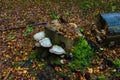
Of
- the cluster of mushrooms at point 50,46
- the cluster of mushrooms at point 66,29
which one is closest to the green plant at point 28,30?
the cluster of mushrooms at point 66,29

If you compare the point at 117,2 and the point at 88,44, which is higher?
the point at 117,2

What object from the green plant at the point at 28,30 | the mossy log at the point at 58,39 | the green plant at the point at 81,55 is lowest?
the green plant at the point at 81,55

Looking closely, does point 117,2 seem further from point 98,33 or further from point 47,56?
point 47,56

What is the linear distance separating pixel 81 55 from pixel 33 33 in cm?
284

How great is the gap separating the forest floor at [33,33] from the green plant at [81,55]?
0.67ft

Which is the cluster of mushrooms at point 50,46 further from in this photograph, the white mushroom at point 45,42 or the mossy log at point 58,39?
the mossy log at point 58,39

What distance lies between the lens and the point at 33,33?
8.99 meters

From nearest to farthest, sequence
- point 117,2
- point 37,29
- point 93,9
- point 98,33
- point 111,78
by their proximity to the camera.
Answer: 1. point 111,78
2. point 98,33
3. point 37,29
4. point 93,9
5. point 117,2

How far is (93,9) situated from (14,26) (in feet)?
16.0

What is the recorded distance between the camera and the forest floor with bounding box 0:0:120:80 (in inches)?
254

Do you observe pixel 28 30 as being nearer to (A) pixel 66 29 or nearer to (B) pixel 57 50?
(A) pixel 66 29

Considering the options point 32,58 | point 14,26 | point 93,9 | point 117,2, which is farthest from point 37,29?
point 117,2

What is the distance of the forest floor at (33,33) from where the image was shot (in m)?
6.46

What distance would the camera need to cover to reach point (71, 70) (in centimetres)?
659
